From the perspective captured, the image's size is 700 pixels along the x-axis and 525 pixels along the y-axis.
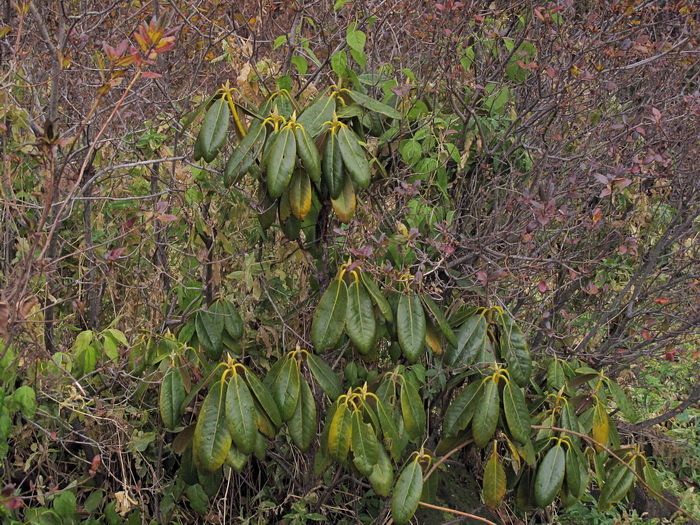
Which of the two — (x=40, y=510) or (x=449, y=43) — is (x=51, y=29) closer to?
(x=449, y=43)

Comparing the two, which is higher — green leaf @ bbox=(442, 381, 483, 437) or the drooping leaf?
the drooping leaf

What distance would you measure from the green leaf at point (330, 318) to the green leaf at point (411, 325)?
22 cm

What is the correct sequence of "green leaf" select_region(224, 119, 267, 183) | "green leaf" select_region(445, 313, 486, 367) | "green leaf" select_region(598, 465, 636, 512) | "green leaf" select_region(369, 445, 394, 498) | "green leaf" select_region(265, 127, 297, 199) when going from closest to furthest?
"green leaf" select_region(265, 127, 297, 199) → "green leaf" select_region(224, 119, 267, 183) → "green leaf" select_region(369, 445, 394, 498) → "green leaf" select_region(445, 313, 486, 367) → "green leaf" select_region(598, 465, 636, 512)

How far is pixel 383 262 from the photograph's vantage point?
2.80 meters

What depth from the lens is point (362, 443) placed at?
2.55m

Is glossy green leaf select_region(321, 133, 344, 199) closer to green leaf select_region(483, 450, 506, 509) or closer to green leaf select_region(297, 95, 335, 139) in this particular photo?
green leaf select_region(297, 95, 335, 139)

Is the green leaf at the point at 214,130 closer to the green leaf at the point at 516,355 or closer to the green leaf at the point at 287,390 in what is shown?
the green leaf at the point at 287,390

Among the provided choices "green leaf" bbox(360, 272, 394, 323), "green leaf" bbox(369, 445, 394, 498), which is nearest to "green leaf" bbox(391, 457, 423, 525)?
"green leaf" bbox(369, 445, 394, 498)

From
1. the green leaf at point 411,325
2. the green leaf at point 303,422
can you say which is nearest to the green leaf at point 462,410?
the green leaf at point 411,325

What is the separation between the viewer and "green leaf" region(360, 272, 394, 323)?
261cm

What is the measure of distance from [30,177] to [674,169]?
3165 millimetres

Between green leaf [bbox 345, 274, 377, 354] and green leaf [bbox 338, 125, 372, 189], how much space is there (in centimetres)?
38

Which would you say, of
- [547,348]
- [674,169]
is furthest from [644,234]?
[547,348]

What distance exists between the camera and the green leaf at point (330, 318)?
258 cm
